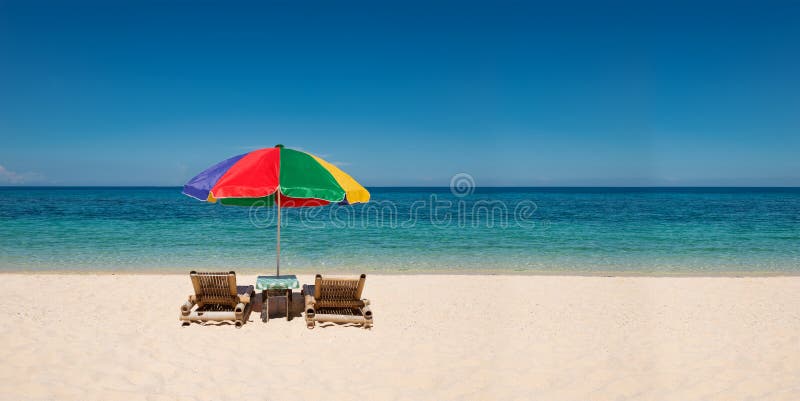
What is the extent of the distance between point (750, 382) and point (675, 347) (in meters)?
1.06

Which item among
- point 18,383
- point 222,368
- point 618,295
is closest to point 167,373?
point 222,368

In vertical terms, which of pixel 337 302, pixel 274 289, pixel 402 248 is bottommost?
pixel 402 248

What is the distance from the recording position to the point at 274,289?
21.1ft

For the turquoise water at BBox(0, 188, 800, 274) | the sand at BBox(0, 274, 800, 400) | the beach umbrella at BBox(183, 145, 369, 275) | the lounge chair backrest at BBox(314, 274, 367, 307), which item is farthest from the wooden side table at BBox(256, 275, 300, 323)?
the turquoise water at BBox(0, 188, 800, 274)

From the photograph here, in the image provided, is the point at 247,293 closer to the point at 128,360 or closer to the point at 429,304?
the point at 128,360

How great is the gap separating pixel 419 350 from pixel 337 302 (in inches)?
61.4

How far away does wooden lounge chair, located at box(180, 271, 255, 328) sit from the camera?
597cm

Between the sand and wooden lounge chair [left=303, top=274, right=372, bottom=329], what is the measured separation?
0.18 m

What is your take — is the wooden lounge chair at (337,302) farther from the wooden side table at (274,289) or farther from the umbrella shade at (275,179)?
the umbrella shade at (275,179)

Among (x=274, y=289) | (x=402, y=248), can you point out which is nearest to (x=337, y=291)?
(x=274, y=289)

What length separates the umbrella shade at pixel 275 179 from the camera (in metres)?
5.38

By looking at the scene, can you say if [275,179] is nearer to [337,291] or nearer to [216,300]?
[337,291]

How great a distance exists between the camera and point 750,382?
175 inches

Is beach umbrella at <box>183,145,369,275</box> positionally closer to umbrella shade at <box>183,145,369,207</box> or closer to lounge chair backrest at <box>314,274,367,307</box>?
umbrella shade at <box>183,145,369,207</box>
